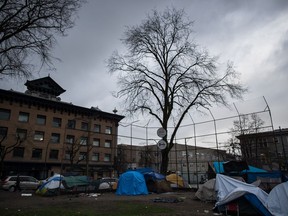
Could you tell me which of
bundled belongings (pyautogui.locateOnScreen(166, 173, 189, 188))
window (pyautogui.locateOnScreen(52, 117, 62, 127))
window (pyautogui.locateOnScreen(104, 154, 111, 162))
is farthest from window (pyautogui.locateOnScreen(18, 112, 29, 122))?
bundled belongings (pyautogui.locateOnScreen(166, 173, 189, 188))

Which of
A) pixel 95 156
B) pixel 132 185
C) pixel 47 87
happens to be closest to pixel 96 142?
pixel 95 156

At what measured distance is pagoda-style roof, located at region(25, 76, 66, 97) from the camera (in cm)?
4669

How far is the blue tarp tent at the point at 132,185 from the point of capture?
18.2 meters

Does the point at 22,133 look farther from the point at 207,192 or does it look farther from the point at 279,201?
the point at 279,201

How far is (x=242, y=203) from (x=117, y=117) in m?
45.0

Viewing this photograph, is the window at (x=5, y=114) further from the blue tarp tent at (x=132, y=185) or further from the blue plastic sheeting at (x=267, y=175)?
the blue plastic sheeting at (x=267, y=175)

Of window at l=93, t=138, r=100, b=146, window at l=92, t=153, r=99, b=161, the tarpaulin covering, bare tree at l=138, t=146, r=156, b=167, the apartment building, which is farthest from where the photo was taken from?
window at l=93, t=138, r=100, b=146

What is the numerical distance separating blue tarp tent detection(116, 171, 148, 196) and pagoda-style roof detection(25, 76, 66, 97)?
35.1 meters

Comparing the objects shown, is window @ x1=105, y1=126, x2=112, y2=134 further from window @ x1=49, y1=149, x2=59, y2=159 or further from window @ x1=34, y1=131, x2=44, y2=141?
window @ x1=34, y1=131, x2=44, y2=141

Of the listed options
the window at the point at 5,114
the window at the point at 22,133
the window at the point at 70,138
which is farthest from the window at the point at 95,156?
the window at the point at 5,114

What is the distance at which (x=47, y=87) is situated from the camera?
159ft

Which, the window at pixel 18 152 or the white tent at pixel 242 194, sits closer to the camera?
the white tent at pixel 242 194

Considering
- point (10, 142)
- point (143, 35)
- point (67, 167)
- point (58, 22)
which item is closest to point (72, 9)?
point (58, 22)

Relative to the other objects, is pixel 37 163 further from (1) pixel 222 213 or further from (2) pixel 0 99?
(1) pixel 222 213
